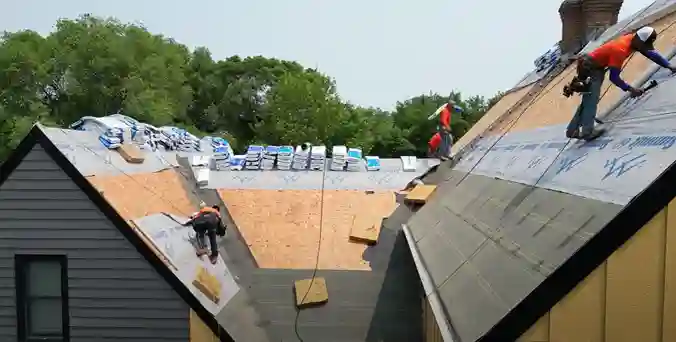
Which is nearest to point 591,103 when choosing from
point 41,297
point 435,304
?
point 435,304

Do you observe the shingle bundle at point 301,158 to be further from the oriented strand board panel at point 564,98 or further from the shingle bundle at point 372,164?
the oriented strand board panel at point 564,98

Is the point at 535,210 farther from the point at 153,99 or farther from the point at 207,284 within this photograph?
the point at 153,99

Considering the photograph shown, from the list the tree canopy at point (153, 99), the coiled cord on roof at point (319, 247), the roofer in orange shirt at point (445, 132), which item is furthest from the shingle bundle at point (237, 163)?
the tree canopy at point (153, 99)

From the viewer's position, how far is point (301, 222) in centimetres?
1016

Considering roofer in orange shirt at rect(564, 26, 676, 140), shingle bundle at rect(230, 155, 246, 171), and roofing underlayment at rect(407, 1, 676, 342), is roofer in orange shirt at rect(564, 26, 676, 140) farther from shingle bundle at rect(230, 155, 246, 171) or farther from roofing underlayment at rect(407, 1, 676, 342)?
shingle bundle at rect(230, 155, 246, 171)

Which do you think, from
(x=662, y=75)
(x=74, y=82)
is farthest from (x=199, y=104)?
(x=662, y=75)

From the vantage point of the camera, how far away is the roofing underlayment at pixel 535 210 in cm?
355

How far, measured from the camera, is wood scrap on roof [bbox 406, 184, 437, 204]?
968 cm

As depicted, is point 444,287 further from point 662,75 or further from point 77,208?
point 77,208

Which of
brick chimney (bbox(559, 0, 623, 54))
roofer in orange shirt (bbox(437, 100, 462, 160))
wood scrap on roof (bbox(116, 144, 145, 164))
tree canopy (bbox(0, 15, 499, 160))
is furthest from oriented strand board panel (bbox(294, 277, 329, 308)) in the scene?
tree canopy (bbox(0, 15, 499, 160))

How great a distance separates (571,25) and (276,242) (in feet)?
28.8

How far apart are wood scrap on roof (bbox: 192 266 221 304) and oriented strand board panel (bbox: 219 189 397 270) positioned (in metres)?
1.23

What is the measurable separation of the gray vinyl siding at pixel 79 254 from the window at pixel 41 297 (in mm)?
89

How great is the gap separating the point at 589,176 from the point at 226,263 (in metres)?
5.83
